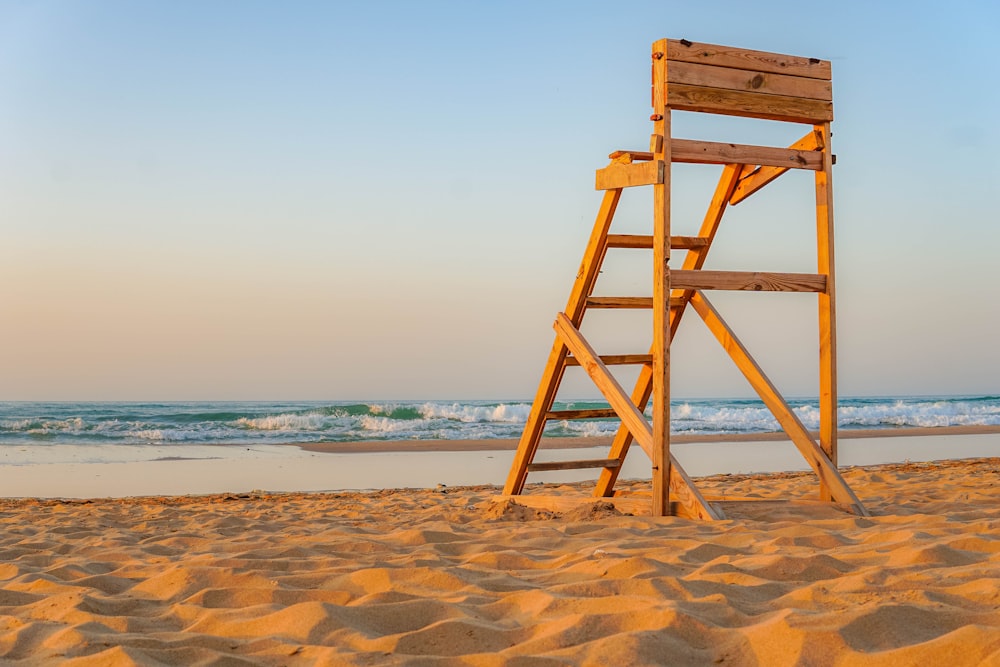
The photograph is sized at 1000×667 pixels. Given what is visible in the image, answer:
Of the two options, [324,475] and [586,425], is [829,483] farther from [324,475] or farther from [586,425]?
[586,425]

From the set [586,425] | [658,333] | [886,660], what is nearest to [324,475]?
[658,333]

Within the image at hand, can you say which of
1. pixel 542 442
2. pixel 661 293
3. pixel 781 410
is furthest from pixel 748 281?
pixel 542 442

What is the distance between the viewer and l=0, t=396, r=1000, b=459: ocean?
18.1 m

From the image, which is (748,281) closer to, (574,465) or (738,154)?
(738,154)

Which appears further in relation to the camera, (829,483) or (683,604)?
(829,483)

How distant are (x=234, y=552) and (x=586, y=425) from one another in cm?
1699

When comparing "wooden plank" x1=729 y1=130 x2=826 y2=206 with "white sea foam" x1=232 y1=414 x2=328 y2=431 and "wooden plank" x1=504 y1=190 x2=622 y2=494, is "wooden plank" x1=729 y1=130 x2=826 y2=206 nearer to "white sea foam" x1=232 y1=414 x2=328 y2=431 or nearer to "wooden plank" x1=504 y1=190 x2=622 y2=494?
"wooden plank" x1=504 y1=190 x2=622 y2=494

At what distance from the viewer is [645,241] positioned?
5.49m

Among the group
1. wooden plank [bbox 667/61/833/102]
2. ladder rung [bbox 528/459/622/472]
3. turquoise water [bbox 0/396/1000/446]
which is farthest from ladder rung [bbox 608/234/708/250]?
turquoise water [bbox 0/396/1000/446]

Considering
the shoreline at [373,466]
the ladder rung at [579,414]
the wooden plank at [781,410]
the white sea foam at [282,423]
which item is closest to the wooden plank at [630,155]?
the wooden plank at [781,410]

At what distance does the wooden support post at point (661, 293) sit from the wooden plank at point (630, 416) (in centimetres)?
4

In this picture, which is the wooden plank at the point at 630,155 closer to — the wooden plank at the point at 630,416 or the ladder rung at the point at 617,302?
the ladder rung at the point at 617,302

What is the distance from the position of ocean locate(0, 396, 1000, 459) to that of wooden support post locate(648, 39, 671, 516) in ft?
41.1

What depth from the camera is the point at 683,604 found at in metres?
2.75
